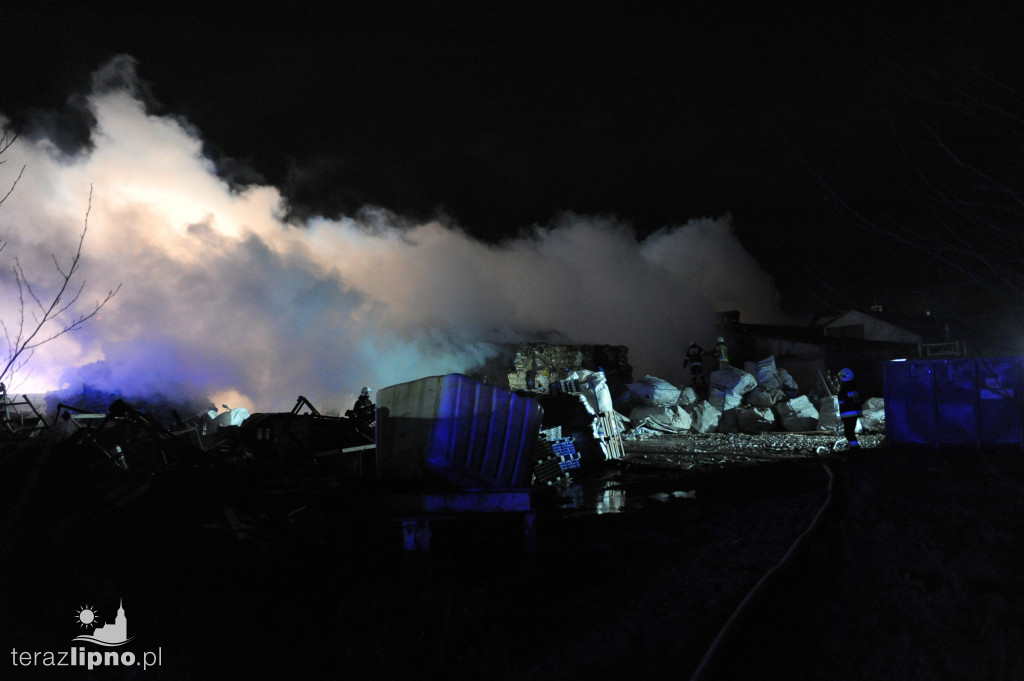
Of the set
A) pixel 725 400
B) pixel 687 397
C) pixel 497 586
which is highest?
pixel 687 397

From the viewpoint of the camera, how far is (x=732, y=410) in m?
13.7

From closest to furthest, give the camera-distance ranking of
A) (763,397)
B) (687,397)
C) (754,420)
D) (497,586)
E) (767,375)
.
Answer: (497,586)
(754,420)
(763,397)
(687,397)
(767,375)

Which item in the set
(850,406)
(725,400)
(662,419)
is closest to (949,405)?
(850,406)

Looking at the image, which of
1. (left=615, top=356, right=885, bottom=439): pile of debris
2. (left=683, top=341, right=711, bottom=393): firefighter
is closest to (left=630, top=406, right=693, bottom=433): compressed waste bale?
(left=615, top=356, right=885, bottom=439): pile of debris

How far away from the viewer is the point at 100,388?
1248 cm

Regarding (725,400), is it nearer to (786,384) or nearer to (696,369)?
(696,369)

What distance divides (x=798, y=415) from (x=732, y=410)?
1457 mm

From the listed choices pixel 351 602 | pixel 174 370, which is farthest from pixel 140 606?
pixel 174 370

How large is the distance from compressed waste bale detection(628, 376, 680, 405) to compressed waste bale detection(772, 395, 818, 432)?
2492 mm

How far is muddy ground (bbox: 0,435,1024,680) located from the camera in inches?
106

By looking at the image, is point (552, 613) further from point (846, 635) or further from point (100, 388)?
point (100, 388)

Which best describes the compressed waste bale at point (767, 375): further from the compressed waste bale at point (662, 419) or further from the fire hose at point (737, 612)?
the fire hose at point (737, 612)

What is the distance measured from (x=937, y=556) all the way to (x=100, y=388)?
49.3ft

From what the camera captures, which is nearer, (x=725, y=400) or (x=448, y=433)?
(x=448, y=433)
